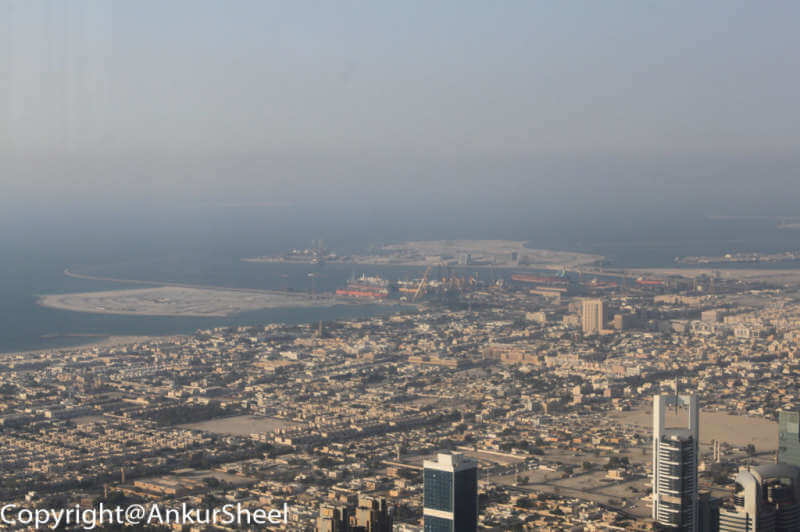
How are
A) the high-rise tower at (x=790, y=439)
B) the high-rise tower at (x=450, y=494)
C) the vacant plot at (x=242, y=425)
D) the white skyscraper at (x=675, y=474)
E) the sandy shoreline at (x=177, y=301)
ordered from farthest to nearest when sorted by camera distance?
1. the sandy shoreline at (x=177, y=301)
2. the vacant plot at (x=242, y=425)
3. the high-rise tower at (x=790, y=439)
4. the white skyscraper at (x=675, y=474)
5. the high-rise tower at (x=450, y=494)

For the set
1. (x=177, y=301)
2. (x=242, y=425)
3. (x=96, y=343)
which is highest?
(x=177, y=301)

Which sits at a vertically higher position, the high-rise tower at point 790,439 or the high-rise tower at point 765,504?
the high-rise tower at point 790,439

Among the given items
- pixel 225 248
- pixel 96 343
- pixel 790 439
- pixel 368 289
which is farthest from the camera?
pixel 225 248

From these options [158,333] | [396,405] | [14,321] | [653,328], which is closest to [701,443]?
[396,405]

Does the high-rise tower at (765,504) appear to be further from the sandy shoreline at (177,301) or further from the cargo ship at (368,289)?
the cargo ship at (368,289)

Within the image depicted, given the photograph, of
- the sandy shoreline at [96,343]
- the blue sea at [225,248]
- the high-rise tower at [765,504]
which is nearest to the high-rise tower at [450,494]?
the high-rise tower at [765,504]

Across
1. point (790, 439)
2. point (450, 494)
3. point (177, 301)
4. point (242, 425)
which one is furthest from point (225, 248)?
point (450, 494)

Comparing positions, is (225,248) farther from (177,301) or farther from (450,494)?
(450,494)
